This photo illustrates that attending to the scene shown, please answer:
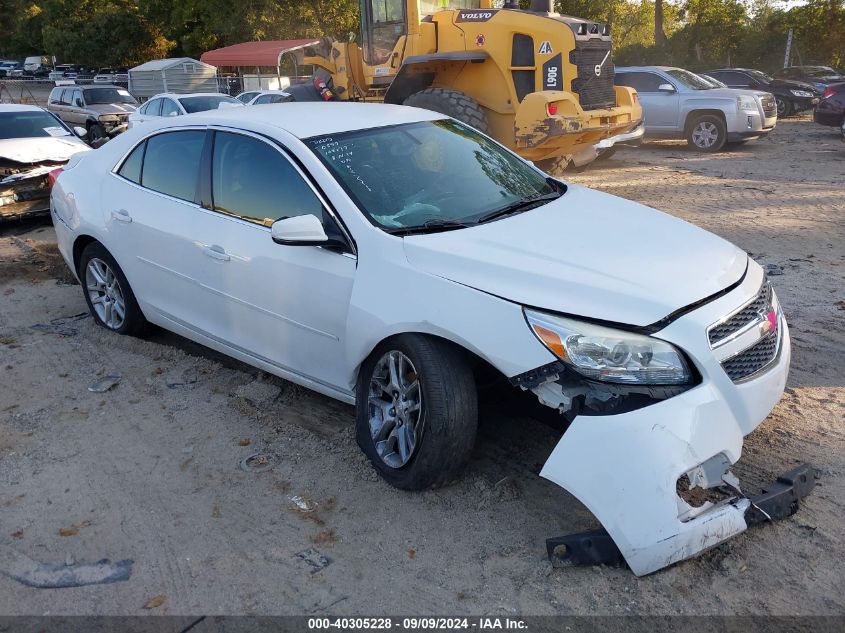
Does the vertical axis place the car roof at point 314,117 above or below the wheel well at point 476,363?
above

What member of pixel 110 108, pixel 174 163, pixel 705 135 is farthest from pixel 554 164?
pixel 110 108

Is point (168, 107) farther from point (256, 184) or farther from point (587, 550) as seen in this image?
point (587, 550)

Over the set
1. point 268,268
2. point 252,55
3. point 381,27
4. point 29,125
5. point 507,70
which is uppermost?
point 381,27

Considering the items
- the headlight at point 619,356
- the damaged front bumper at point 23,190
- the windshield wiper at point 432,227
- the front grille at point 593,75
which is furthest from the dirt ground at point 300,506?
the front grille at point 593,75

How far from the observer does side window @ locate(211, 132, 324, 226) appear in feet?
13.1

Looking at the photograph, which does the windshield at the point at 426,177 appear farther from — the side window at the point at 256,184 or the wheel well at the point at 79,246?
the wheel well at the point at 79,246

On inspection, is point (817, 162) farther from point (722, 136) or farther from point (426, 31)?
point (426, 31)

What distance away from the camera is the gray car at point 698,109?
14562 mm

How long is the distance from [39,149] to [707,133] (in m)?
11.7

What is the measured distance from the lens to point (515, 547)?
3164 millimetres

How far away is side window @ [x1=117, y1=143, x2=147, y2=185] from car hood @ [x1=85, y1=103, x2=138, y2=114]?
16.9m

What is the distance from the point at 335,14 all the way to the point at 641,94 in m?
30.3

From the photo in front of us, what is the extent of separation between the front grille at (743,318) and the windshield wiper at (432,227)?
127cm

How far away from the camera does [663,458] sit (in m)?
2.77
